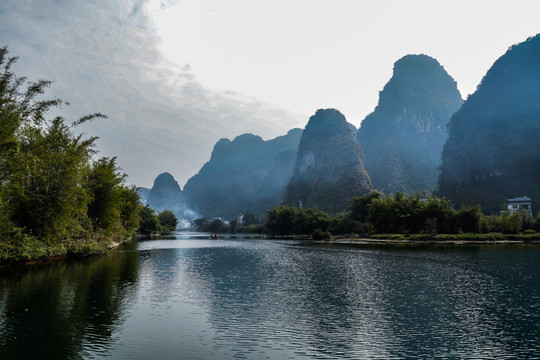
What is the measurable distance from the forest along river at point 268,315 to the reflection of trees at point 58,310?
41 mm

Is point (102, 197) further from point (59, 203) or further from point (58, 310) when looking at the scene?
point (58, 310)

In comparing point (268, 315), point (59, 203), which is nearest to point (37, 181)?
point (59, 203)

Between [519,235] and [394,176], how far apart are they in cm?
14529

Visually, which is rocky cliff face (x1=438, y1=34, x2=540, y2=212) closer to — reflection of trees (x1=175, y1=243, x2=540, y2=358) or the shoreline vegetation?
the shoreline vegetation

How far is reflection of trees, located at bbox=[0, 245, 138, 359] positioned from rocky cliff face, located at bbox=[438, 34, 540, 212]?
387ft

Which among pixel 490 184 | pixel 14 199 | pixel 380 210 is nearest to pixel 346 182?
pixel 490 184

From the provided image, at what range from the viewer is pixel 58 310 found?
41.9ft

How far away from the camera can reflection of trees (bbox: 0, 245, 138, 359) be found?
30.0ft

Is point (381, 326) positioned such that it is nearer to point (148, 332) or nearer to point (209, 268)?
point (148, 332)

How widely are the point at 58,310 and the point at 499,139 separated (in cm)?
15146

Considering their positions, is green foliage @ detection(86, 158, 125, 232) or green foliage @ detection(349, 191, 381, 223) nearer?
green foliage @ detection(86, 158, 125, 232)

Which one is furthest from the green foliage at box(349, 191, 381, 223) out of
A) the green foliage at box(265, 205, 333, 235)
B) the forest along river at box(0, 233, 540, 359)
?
the forest along river at box(0, 233, 540, 359)

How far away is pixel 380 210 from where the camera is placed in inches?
2820

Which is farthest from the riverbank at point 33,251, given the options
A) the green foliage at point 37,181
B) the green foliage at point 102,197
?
the green foliage at point 102,197
